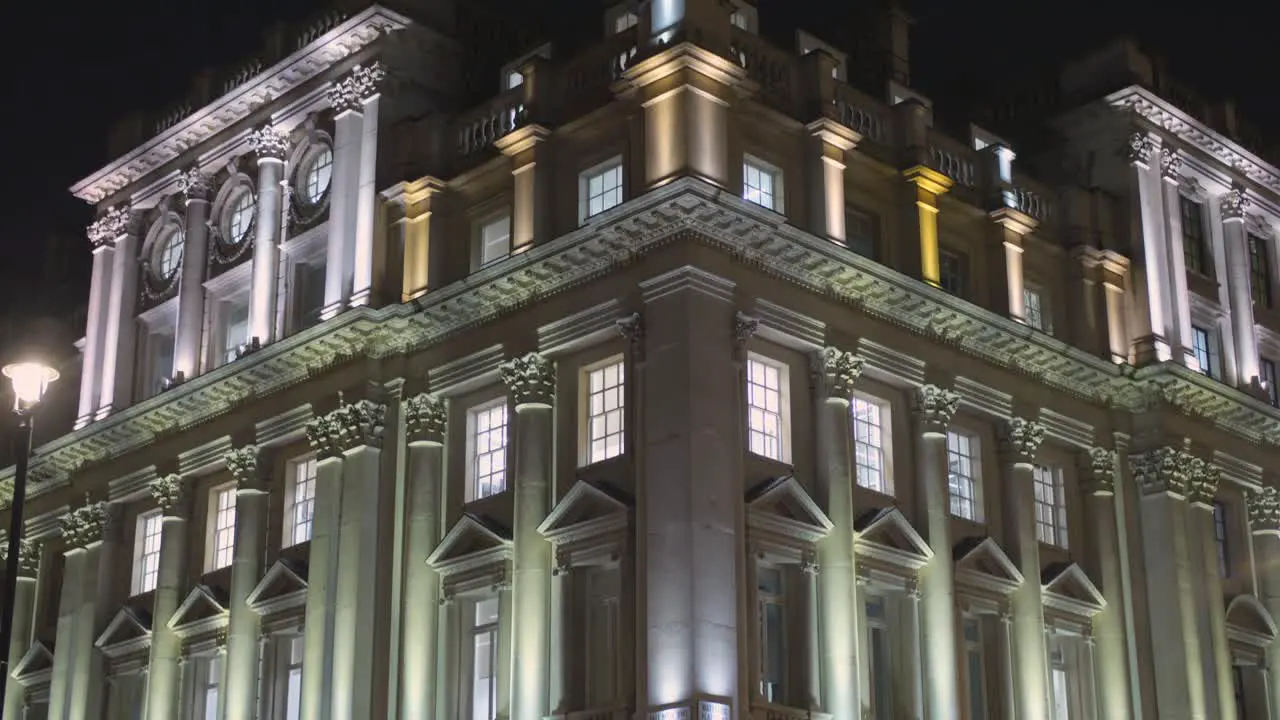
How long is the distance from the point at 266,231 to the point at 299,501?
6697 mm

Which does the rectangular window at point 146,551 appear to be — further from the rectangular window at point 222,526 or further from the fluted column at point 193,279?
the fluted column at point 193,279

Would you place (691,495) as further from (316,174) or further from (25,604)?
(25,604)

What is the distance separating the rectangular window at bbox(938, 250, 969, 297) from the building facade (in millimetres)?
279

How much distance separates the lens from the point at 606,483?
35156 mm

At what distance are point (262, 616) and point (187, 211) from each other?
38.0 feet

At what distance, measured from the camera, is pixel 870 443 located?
38.4m

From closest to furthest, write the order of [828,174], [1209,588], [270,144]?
[828,174], [1209,588], [270,144]

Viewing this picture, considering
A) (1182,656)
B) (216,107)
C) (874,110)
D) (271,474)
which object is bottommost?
(1182,656)

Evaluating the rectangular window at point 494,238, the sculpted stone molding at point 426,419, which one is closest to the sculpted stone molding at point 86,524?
the sculpted stone molding at point 426,419

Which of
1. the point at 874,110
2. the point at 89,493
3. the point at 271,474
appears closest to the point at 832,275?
the point at 874,110

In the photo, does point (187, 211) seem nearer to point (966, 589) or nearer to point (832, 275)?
point (832, 275)

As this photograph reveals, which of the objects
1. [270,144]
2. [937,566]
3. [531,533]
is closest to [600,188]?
[531,533]

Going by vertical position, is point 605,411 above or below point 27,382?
above

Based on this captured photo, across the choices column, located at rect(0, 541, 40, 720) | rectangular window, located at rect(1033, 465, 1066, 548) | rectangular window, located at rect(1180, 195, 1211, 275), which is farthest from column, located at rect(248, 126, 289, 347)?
A: rectangular window, located at rect(1180, 195, 1211, 275)
